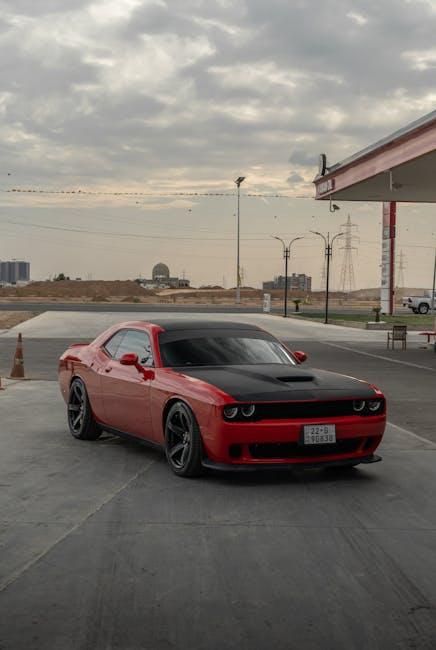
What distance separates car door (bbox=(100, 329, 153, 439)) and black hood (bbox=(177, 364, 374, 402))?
1.91ft

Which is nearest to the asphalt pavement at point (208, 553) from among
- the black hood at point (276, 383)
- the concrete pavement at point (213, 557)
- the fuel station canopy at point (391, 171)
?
the concrete pavement at point (213, 557)

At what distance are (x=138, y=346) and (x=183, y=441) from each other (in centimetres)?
168

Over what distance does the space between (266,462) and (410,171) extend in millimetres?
22112

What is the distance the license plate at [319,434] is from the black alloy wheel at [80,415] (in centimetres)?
335

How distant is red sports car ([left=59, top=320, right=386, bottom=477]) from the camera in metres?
8.30

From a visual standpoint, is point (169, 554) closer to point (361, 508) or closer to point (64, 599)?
point (64, 599)

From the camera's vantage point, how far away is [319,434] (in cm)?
838

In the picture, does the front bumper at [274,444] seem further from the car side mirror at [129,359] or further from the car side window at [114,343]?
the car side window at [114,343]

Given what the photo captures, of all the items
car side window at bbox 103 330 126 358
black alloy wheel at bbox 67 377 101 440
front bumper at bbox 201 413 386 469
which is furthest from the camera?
black alloy wheel at bbox 67 377 101 440

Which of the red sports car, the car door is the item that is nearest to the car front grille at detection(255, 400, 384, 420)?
the red sports car

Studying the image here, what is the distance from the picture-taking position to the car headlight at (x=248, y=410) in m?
8.29

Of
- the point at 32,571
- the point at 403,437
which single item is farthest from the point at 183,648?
the point at 403,437

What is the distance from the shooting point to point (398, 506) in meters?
7.75

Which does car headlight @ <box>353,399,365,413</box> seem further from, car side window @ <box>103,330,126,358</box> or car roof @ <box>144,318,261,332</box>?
car side window @ <box>103,330,126,358</box>
